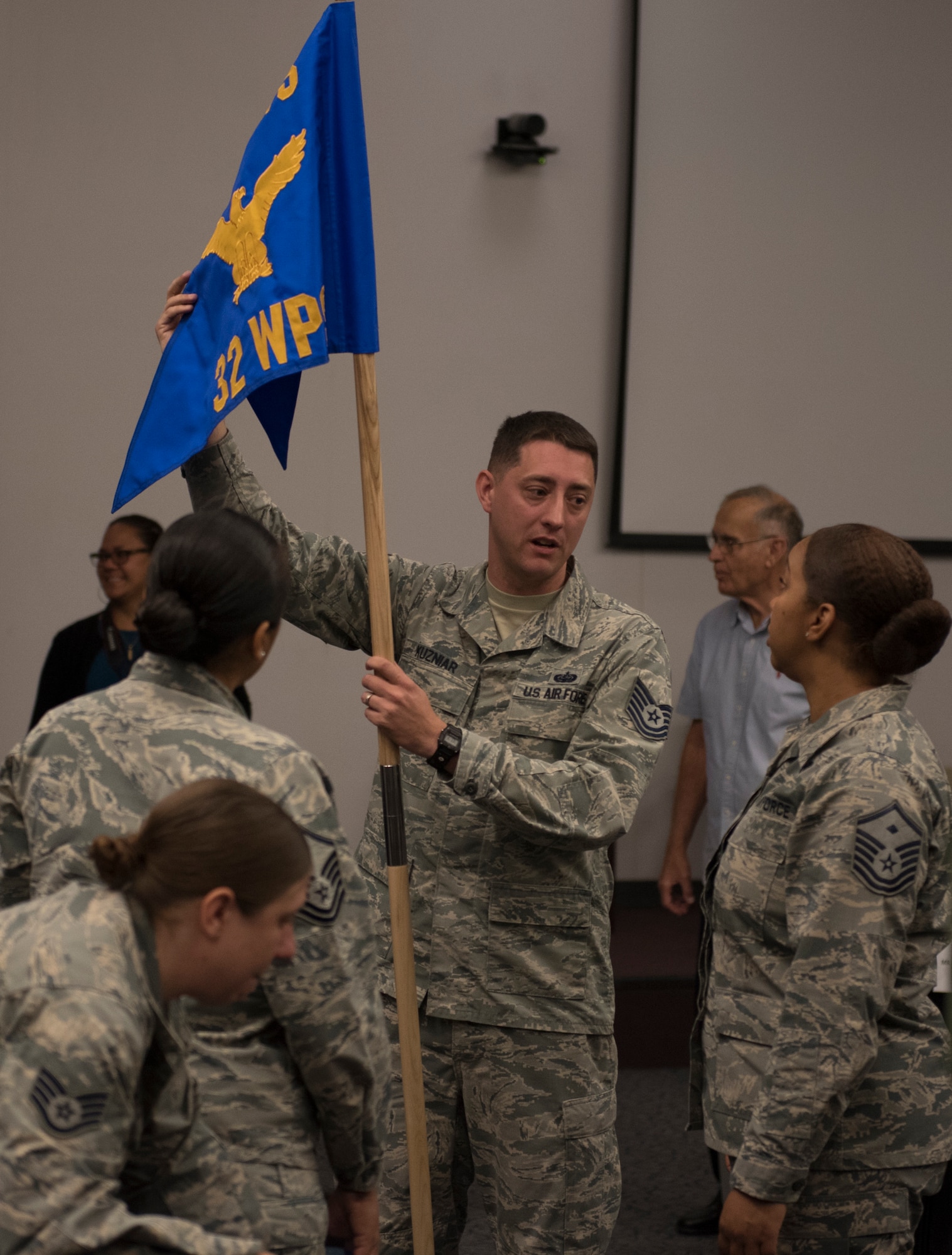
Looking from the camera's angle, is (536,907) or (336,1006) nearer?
(336,1006)

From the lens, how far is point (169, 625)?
121 centimetres

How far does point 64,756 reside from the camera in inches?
47.4

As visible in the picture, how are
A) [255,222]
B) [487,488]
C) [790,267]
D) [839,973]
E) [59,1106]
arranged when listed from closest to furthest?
1. [59,1106]
2. [839,973]
3. [255,222]
4. [487,488]
5. [790,267]

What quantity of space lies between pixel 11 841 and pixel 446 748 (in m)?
0.60

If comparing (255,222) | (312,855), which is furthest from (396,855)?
(255,222)

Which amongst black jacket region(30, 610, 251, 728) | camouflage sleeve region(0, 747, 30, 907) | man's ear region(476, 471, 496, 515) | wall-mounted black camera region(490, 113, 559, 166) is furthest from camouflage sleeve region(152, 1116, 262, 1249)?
wall-mounted black camera region(490, 113, 559, 166)

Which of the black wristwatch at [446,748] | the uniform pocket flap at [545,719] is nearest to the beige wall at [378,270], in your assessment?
the uniform pocket flap at [545,719]

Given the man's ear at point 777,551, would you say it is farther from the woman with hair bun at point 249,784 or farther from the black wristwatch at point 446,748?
the woman with hair bun at point 249,784

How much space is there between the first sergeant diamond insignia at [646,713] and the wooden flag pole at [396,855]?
0.36 metres

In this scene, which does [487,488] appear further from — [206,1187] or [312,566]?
[206,1187]

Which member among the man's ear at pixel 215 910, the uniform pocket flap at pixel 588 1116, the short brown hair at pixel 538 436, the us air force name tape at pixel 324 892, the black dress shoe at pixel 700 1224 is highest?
the short brown hair at pixel 538 436

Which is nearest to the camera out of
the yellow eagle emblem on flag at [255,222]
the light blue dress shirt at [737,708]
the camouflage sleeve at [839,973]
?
the camouflage sleeve at [839,973]

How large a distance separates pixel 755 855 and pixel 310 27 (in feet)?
10.3

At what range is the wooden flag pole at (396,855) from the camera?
5.51 ft
